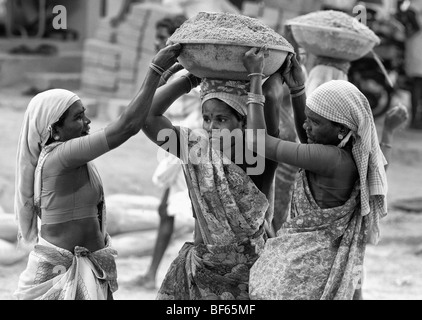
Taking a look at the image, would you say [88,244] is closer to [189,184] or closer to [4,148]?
[189,184]

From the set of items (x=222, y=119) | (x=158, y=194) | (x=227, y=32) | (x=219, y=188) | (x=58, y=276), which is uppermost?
(x=227, y=32)

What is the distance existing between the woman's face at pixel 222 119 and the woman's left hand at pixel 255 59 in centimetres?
25

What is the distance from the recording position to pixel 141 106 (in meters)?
3.43

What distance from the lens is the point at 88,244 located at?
12.3ft

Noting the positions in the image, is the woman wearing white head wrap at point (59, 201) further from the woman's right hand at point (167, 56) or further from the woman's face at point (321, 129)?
the woman's face at point (321, 129)

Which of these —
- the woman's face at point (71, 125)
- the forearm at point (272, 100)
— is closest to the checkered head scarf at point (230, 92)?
the forearm at point (272, 100)

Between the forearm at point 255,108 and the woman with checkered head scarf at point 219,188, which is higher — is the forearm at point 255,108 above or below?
above

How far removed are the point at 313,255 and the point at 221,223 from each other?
40 cm

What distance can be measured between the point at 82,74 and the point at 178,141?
27.5ft

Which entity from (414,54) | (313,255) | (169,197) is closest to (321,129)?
Result: (313,255)

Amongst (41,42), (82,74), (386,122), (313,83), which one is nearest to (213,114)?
(386,122)

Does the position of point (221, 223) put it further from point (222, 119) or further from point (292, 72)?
point (292, 72)

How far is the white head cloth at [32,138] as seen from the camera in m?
3.62

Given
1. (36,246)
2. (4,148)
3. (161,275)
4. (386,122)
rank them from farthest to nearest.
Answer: (4,148)
(161,275)
(386,122)
(36,246)
